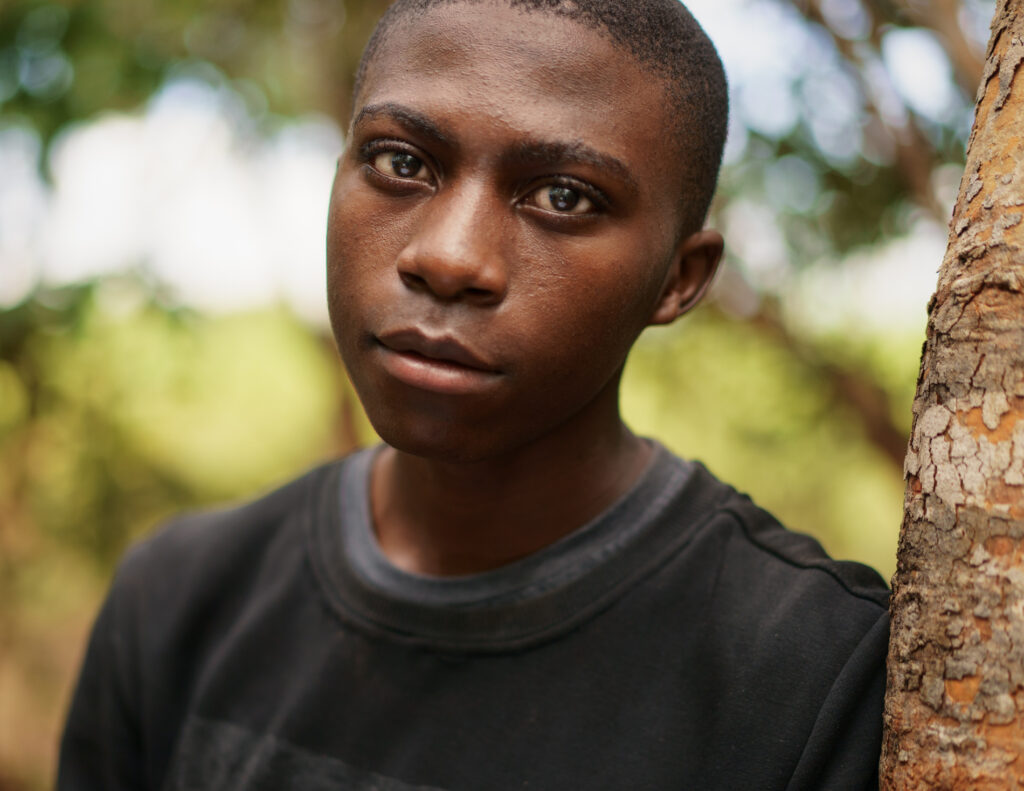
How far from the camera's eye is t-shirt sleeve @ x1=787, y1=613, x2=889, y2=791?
1.44m

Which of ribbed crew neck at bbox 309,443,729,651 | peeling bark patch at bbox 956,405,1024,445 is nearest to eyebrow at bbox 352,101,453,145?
ribbed crew neck at bbox 309,443,729,651

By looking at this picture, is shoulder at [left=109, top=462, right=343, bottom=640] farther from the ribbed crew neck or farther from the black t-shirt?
the ribbed crew neck

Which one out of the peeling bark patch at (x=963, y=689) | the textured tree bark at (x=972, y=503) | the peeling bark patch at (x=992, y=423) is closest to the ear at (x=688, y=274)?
the textured tree bark at (x=972, y=503)

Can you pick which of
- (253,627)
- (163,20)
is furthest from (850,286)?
(163,20)

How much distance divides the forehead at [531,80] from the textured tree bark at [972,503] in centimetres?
55

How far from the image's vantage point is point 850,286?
3.86 m

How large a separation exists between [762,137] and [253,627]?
105 inches

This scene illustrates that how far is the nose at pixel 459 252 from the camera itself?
148 cm

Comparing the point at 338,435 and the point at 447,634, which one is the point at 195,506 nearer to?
the point at 338,435

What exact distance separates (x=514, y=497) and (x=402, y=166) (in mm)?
680

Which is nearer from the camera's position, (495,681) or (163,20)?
(495,681)

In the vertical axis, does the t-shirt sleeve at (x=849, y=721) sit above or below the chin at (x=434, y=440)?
below

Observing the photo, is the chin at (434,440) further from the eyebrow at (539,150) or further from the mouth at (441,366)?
the eyebrow at (539,150)

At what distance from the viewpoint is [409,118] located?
1.59 metres
